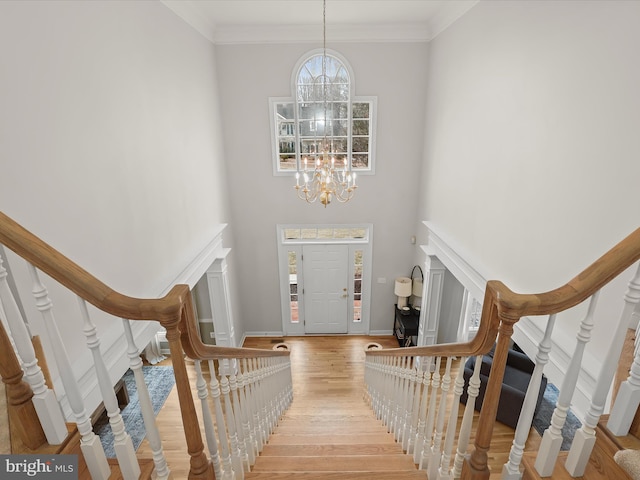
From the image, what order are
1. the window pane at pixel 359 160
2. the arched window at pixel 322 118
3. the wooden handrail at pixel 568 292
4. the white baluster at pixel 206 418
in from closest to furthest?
the wooden handrail at pixel 568 292, the white baluster at pixel 206 418, the arched window at pixel 322 118, the window pane at pixel 359 160

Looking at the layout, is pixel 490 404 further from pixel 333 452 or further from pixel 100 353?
pixel 333 452

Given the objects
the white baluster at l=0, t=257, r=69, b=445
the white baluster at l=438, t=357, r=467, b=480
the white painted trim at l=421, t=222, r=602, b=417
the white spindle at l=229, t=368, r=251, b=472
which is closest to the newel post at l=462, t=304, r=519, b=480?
the white baluster at l=438, t=357, r=467, b=480

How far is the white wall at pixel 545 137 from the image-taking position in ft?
6.98

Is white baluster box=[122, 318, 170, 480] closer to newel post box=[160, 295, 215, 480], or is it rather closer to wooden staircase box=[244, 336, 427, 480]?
newel post box=[160, 295, 215, 480]

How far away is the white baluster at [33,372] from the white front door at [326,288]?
5.78 metres

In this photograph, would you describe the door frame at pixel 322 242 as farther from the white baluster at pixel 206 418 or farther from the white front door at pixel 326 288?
the white baluster at pixel 206 418

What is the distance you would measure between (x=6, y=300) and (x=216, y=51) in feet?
18.8

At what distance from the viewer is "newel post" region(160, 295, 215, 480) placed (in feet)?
3.94

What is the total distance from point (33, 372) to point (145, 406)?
0.38 meters

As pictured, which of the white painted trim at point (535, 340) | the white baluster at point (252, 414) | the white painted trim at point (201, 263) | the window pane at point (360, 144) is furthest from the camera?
the window pane at point (360, 144)

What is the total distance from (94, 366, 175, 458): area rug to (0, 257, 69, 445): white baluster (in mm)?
3442

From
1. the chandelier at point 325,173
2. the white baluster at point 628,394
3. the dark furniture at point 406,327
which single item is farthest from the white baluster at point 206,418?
the dark furniture at point 406,327

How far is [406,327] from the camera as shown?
21.5 feet

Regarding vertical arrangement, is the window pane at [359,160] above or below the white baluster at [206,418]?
above
